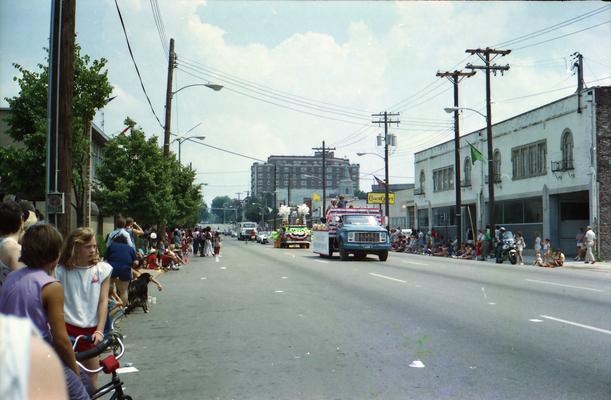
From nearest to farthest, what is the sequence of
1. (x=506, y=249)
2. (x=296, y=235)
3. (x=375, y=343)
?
(x=375, y=343)
(x=506, y=249)
(x=296, y=235)

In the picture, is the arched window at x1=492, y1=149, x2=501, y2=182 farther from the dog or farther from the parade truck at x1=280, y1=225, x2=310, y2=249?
the dog

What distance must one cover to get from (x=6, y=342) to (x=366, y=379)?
571 centimetres

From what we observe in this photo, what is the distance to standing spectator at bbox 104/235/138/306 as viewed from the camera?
10.8 meters

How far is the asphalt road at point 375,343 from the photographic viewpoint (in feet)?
Answer: 20.5

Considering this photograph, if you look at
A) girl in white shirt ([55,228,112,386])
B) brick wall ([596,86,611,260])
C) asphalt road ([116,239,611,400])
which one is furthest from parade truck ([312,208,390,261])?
girl in white shirt ([55,228,112,386])

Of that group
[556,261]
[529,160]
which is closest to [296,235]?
[529,160]

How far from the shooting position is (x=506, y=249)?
2955cm

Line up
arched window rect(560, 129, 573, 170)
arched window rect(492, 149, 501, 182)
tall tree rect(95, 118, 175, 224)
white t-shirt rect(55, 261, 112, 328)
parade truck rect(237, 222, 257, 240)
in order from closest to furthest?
white t-shirt rect(55, 261, 112, 328), tall tree rect(95, 118, 175, 224), arched window rect(560, 129, 573, 170), arched window rect(492, 149, 501, 182), parade truck rect(237, 222, 257, 240)

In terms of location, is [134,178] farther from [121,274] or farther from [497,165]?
[497,165]

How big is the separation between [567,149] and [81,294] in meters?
33.6

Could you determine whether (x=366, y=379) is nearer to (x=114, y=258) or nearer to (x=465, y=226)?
(x=114, y=258)

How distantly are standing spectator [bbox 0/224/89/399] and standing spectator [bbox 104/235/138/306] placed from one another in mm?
7492

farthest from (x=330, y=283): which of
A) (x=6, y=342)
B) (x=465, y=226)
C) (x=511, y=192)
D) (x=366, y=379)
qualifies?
(x=465, y=226)

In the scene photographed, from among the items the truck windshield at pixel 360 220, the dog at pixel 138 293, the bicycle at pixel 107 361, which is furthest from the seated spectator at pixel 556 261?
the bicycle at pixel 107 361
